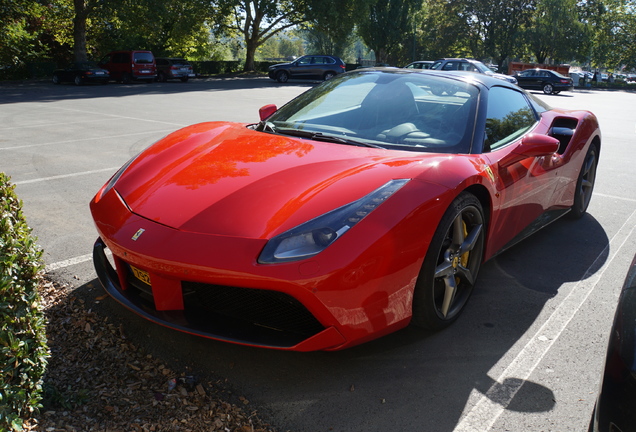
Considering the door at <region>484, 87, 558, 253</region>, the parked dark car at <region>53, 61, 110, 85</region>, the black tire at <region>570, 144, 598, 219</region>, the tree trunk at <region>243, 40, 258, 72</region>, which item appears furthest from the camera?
the tree trunk at <region>243, 40, 258, 72</region>

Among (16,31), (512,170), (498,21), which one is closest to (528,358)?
(512,170)

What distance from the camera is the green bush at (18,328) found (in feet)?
6.11

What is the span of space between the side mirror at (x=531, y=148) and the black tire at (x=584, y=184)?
1.50m

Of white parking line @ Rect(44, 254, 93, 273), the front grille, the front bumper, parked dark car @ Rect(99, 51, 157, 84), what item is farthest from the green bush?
parked dark car @ Rect(99, 51, 157, 84)

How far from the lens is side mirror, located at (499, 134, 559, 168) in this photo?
3.47m

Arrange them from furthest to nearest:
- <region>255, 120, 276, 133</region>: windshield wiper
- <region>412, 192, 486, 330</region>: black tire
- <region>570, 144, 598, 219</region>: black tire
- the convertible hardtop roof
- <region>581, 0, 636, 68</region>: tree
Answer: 1. <region>581, 0, 636, 68</region>: tree
2. <region>570, 144, 598, 219</region>: black tire
3. the convertible hardtop roof
4. <region>255, 120, 276, 133</region>: windshield wiper
5. <region>412, 192, 486, 330</region>: black tire

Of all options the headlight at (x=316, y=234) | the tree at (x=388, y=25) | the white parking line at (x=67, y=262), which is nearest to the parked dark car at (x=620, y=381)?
the headlight at (x=316, y=234)

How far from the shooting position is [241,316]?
96.7 inches

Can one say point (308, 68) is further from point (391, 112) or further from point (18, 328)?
point (18, 328)

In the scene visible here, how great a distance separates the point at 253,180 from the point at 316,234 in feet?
1.89

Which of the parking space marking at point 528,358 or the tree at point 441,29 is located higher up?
the tree at point 441,29

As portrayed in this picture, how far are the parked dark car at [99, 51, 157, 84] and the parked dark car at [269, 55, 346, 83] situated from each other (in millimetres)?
6412

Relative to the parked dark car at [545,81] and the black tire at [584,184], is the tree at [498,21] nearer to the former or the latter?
the parked dark car at [545,81]

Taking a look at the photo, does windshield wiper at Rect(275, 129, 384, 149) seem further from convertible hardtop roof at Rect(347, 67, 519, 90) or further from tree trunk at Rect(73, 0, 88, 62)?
tree trunk at Rect(73, 0, 88, 62)
